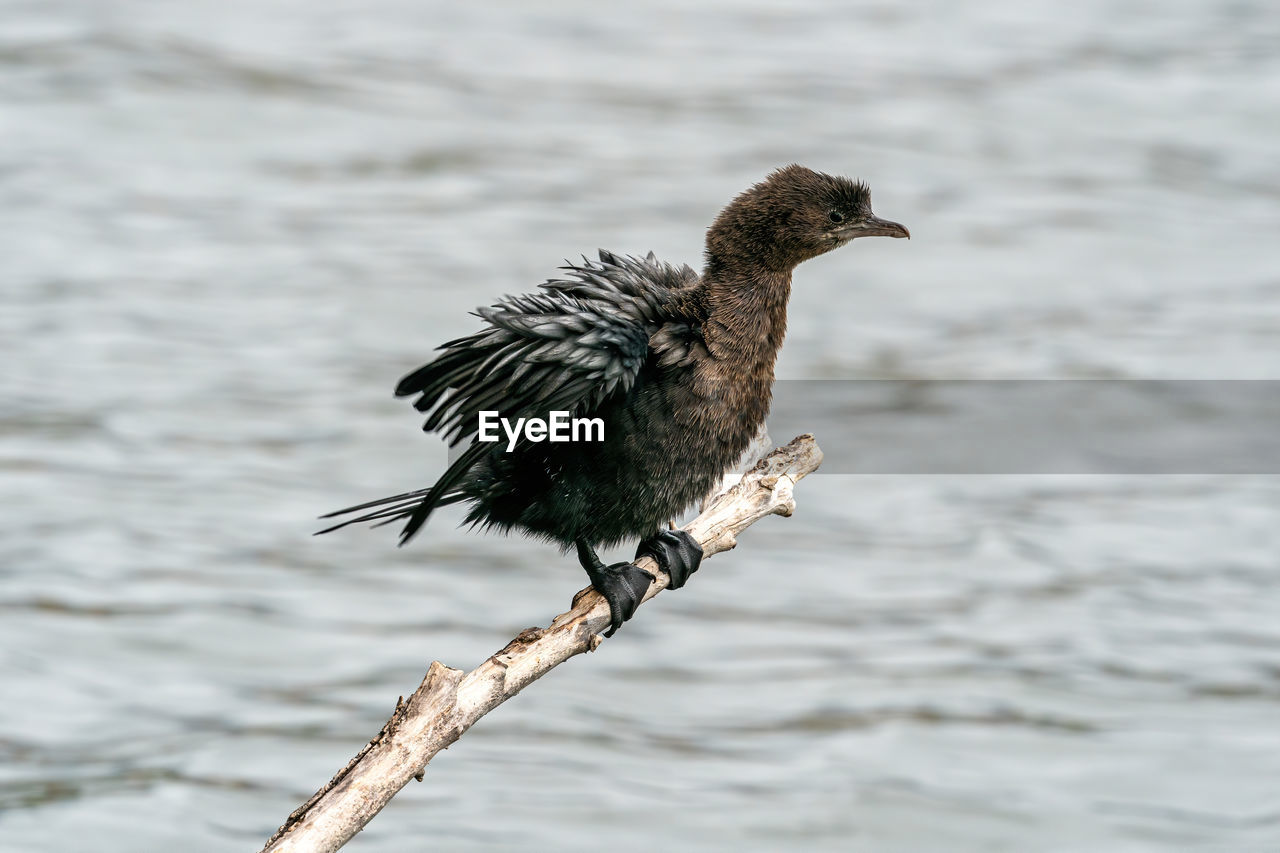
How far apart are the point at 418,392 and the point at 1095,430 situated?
878cm

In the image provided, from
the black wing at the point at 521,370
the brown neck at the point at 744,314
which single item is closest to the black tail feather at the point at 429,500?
the black wing at the point at 521,370

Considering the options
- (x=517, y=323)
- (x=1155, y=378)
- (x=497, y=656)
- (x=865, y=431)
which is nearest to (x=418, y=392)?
(x=517, y=323)

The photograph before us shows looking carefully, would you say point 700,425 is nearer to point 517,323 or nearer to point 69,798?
point 517,323

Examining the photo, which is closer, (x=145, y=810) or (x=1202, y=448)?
(x=145, y=810)

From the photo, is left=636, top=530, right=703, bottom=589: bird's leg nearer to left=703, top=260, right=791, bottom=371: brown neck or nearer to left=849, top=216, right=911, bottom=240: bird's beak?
left=703, top=260, right=791, bottom=371: brown neck

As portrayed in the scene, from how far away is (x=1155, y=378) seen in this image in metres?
12.5

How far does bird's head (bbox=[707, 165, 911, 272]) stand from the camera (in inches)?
180

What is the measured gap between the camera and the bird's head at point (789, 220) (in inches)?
180

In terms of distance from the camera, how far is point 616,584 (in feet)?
15.5

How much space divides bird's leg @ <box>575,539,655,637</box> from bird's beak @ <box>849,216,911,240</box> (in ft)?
3.62
